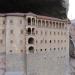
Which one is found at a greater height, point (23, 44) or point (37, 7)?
point (37, 7)

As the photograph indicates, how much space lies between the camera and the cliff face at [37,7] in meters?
43.5

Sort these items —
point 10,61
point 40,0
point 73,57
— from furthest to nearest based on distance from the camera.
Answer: point 73,57 < point 40,0 < point 10,61

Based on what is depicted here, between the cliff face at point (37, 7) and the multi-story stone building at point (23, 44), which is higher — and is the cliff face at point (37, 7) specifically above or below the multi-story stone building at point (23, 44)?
above

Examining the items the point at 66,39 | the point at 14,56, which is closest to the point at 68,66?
the point at 66,39

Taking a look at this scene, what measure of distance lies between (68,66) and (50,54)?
700cm

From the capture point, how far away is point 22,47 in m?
39.1

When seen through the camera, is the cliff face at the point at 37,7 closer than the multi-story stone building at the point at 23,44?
No

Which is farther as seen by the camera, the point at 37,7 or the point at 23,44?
the point at 37,7

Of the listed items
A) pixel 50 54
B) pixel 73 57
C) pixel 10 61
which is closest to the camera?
pixel 10 61

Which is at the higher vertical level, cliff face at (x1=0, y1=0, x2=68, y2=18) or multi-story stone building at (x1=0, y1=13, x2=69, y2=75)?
cliff face at (x1=0, y1=0, x2=68, y2=18)

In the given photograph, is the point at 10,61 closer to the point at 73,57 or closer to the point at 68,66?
the point at 68,66

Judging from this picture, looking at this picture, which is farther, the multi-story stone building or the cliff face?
the cliff face

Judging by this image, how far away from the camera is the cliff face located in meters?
43.5

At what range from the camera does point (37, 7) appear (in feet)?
150
